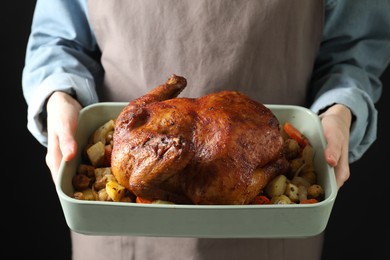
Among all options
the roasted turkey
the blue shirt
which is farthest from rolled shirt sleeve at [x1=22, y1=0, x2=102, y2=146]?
the roasted turkey

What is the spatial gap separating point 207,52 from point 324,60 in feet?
0.91

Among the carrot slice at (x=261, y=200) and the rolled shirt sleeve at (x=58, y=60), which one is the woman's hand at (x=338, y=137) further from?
the rolled shirt sleeve at (x=58, y=60)

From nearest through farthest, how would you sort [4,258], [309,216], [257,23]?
[309,216], [257,23], [4,258]

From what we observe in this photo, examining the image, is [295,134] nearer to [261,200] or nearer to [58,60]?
[261,200]

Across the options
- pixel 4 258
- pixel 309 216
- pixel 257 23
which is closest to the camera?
pixel 309 216

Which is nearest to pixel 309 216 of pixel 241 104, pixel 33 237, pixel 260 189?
pixel 260 189

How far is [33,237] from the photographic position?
70.0 inches

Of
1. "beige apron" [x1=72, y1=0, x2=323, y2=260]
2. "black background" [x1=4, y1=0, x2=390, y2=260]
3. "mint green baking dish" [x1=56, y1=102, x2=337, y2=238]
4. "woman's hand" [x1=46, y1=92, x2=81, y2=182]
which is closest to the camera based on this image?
"mint green baking dish" [x1=56, y1=102, x2=337, y2=238]

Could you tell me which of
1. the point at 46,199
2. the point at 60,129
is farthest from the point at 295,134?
the point at 46,199

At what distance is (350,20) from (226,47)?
0.25m

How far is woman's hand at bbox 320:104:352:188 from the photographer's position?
2.81ft

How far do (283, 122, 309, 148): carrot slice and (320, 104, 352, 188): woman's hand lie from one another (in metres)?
0.03

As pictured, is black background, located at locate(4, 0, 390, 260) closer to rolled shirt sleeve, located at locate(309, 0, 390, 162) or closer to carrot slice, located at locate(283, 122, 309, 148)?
rolled shirt sleeve, located at locate(309, 0, 390, 162)

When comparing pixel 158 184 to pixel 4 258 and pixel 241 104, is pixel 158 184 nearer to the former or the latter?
pixel 241 104
